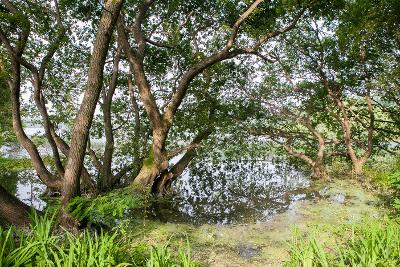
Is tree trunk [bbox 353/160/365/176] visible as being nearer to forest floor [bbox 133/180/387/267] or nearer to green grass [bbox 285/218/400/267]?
forest floor [bbox 133/180/387/267]

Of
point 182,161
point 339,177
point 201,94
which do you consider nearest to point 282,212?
point 182,161

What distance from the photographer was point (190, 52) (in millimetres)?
11508

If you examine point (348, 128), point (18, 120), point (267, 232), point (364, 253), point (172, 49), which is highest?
point (172, 49)

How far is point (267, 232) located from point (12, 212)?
15.4 ft

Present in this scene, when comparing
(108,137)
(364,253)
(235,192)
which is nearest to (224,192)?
(235,192)

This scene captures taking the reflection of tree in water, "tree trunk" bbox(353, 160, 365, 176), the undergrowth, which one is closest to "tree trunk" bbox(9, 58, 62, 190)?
the undergrowth

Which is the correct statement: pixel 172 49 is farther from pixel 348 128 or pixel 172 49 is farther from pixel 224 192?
pixel 348 128

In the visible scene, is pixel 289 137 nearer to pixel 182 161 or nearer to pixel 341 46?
pixel 341 46

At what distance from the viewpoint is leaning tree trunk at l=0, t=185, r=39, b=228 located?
5578 mm

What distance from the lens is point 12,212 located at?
563 centimetres

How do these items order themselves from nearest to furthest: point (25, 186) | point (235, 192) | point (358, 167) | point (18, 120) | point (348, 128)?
point (18, 120) → point (235, 192) → point (25, 186) → point (348, 128) → point (358, 167)

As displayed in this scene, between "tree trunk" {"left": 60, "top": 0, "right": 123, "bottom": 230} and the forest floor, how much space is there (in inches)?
58.2

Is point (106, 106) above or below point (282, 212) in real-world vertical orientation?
above

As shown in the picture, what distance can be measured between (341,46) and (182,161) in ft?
20.6
